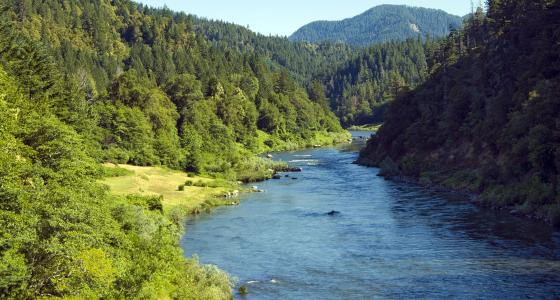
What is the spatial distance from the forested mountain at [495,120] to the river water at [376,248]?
6664 millimetres

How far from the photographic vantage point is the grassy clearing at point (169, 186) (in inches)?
3558

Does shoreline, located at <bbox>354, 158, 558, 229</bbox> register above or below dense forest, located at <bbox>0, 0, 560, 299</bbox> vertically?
below

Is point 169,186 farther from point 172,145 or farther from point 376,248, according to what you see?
point 376,248

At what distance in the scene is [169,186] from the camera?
10125 cm

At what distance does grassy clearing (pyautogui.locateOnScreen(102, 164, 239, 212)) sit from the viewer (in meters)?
90.4

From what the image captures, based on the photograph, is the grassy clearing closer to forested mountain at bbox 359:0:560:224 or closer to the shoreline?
the shoreline

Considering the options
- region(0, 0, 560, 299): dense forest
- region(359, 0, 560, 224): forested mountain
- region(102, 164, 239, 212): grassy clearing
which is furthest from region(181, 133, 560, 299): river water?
region(359, 0, 560, 224): forested mountain

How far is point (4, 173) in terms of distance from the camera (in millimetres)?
35312

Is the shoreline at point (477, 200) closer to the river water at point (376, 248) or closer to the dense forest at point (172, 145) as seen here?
the dense forest at point (172, 145)

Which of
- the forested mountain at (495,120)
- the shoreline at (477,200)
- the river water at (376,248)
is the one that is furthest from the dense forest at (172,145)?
the river water at (376,248)

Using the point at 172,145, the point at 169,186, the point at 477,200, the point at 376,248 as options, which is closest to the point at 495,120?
the point at 477,200

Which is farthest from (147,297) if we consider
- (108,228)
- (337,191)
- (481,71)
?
(481,71)

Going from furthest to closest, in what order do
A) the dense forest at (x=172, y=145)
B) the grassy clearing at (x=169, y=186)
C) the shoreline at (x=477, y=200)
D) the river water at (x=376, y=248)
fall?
the grassy clearing at (x=169, y=186) < the shoreline at (x=477, y=200) < the river water at (x=376, y=248) < the dense forest at (x=172, y=145)

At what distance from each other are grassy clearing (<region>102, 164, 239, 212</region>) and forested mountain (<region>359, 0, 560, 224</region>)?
3731 cm
